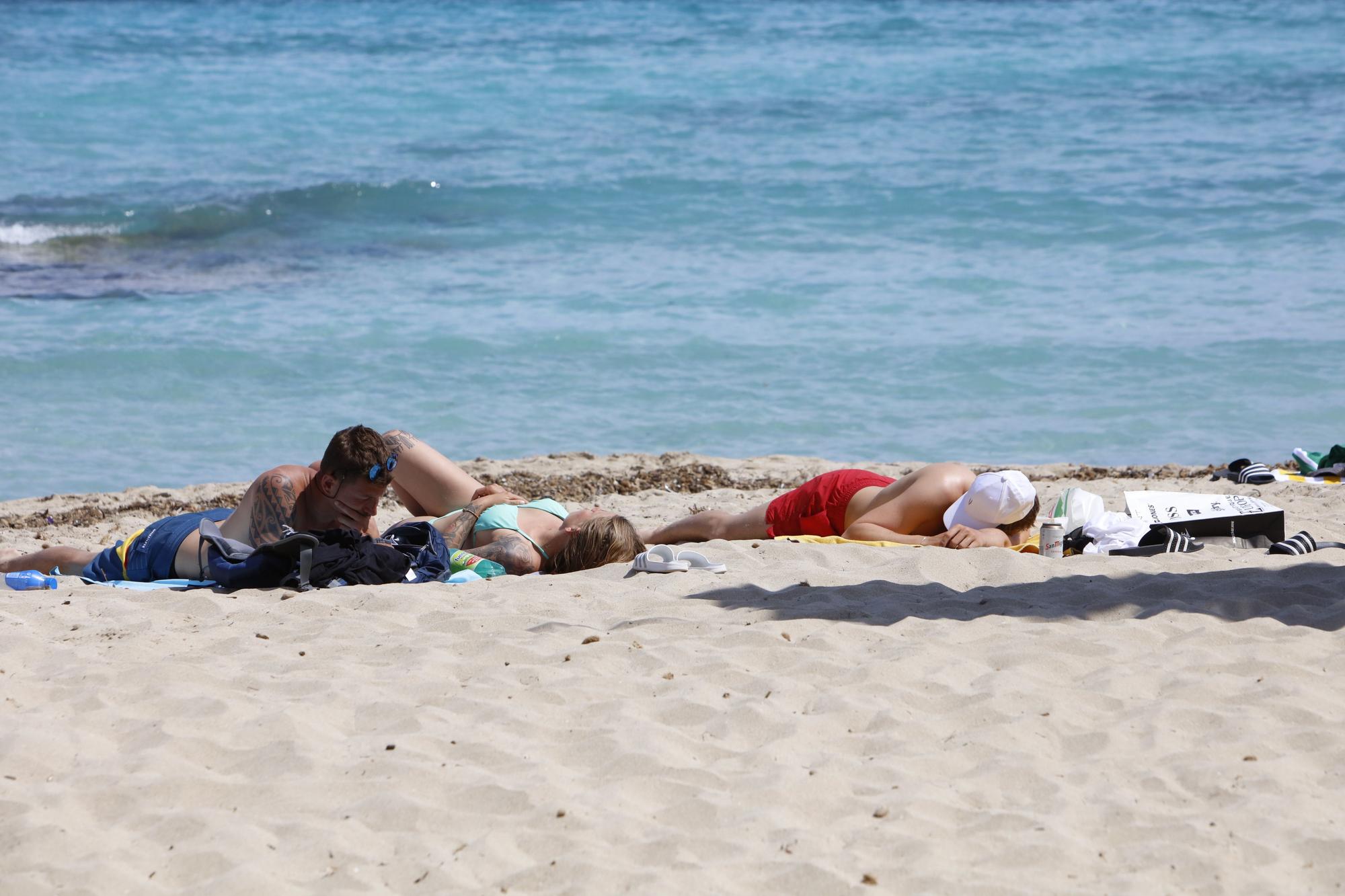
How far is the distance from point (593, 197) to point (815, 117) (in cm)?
574

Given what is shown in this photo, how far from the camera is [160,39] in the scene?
31.0 meters

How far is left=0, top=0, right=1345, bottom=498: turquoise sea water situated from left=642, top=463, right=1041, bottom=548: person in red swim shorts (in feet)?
10.3

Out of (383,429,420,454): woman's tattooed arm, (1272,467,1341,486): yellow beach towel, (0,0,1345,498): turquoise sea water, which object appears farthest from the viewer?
(0,0,1345,498): turquoise sea water

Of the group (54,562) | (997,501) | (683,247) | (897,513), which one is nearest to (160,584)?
(54,562)

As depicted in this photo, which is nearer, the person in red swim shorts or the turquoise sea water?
the person in red swim shorts

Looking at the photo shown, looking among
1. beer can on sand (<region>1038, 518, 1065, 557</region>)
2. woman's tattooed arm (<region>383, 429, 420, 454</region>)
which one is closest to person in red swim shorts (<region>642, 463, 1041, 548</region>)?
beer can on sand (<region>1038, 518, 1065, 557</region>)

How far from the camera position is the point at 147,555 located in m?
5.80

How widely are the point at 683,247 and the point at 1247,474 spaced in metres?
8.64

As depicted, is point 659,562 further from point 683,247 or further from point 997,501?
point 683,247

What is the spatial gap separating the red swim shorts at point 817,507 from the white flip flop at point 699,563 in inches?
30.7

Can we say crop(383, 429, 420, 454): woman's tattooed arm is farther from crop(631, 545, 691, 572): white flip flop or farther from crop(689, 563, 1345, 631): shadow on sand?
crop(689, 563, 1345, 631): shadow on sand

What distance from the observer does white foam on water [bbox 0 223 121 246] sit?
639 inches

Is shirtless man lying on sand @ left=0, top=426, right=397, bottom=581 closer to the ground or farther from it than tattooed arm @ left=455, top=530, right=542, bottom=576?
farther from it

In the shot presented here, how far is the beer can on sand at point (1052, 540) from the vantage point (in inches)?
235
